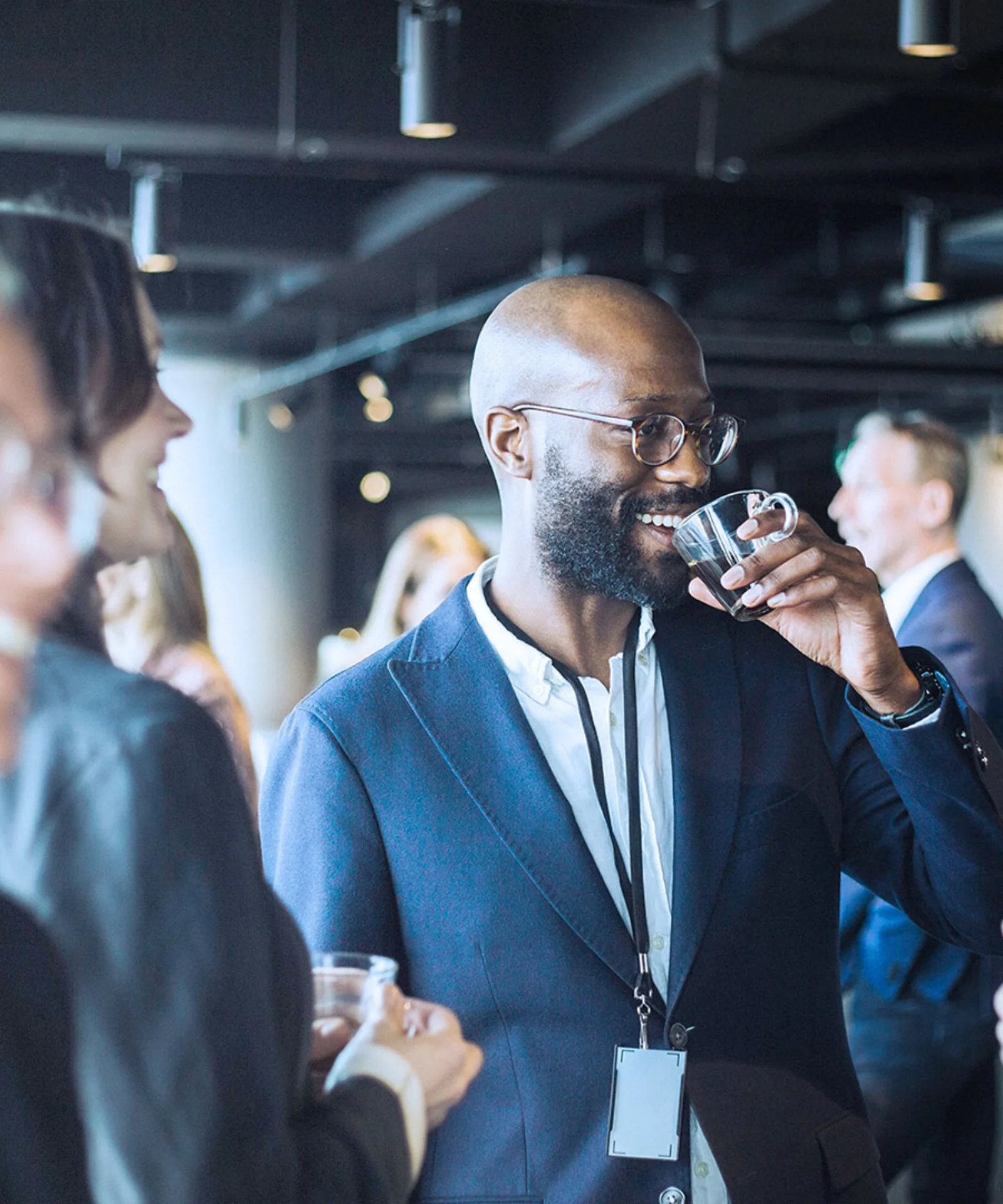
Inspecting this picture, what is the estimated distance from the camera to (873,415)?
4395 millimetres

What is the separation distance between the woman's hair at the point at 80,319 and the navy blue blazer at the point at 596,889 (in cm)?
83

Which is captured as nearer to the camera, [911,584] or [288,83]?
[911,584]

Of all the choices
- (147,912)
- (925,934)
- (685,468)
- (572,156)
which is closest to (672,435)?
(685,468)

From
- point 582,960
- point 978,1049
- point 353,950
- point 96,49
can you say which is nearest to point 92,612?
point 353,950

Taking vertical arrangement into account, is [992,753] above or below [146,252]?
below

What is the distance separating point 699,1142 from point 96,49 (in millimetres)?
5619

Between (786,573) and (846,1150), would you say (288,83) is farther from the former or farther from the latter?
(846,1150)

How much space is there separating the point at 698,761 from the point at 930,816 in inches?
11.1

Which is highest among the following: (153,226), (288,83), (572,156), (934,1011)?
(288,83)

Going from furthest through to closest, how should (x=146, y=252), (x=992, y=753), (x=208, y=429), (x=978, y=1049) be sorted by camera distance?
(x=208, y=429), (x=146, y=252), (x=978, y=1049), (x=992, y=753)

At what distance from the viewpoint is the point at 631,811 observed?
1.76 meters

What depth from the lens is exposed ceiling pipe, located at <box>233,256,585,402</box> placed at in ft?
25.9

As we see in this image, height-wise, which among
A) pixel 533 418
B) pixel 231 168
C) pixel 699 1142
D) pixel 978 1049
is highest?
pixel 231 168

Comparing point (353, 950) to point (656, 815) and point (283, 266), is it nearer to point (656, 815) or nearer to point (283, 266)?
point (656, 815)
